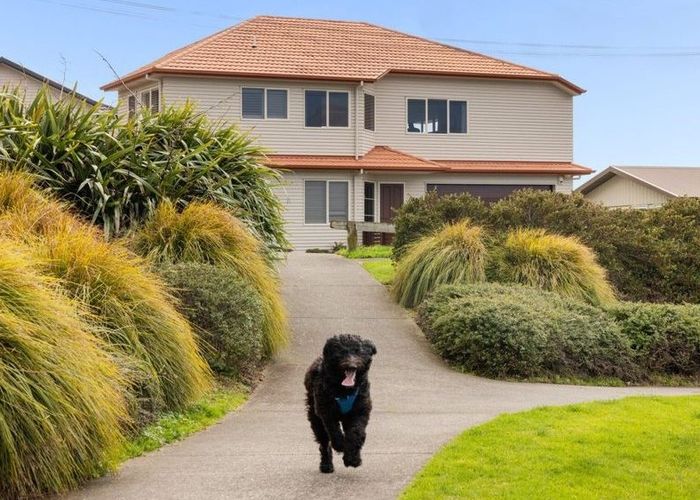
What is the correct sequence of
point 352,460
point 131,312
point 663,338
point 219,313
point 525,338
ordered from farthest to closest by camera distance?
point 663,338 < point 525,338 < point 219,313 < point 131,312 < point 352,460

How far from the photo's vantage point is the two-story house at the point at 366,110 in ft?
94.6

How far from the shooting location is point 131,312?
8.98 metres

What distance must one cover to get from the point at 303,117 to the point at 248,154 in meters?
14.0

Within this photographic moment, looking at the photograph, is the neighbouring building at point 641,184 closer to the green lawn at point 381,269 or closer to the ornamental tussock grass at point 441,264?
the green lawn at point 381,269

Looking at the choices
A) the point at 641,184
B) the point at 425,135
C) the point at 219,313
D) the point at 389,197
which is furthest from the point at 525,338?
the point at 641,184

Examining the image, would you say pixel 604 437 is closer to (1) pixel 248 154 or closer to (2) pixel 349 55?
(1) pixel 248 154

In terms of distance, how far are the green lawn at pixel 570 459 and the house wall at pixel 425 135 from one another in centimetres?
2094

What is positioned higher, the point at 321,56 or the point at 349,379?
the point at 321,56

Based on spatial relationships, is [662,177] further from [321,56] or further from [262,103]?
[262,103]

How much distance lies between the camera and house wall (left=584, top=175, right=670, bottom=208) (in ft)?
128

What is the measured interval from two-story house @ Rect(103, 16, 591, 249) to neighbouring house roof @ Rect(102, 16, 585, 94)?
5 centimetres

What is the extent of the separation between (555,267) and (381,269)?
4.64 meters

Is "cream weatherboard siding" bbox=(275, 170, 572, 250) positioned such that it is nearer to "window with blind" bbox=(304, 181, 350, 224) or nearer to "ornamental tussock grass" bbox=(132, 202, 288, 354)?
"window with blind" bbox=(304, 181, 350, 224)

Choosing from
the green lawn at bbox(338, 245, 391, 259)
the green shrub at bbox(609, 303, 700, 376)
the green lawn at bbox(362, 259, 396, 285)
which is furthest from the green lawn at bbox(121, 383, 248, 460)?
the green lawn at bbox(338, 245, 391, 259)
